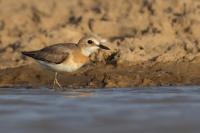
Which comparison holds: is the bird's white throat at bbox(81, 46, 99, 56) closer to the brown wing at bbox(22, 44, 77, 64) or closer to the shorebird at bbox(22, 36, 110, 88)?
the shorebird at bbox(22, 36, 110, 88)

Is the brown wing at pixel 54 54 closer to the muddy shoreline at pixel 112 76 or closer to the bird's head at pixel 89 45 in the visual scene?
the bird's head at pixel 89 45

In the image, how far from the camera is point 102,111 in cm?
789

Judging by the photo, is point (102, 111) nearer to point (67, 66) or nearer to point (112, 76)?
point (112, 76)

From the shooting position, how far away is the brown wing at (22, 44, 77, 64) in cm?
1193

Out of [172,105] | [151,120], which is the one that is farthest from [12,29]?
[151,120]

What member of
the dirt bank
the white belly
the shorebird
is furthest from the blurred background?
the white belly

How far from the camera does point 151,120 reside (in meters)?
7.11

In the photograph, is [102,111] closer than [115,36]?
Yes

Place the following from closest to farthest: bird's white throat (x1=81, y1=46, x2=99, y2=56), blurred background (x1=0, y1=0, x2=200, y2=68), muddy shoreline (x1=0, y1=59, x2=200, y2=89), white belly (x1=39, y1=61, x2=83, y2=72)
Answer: muddy shoreline (x1=0, y1=59, x2=200, y2=89)
white belly (x1=39, y1=61, x2=83, y2=72)
bird's white throat (x1=81, y1=46, x2=99, y2=56)
blurred background (x1=0, y1=0, x2=200, y2=68)

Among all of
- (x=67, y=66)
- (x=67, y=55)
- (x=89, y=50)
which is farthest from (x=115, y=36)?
(x=67, y=66)

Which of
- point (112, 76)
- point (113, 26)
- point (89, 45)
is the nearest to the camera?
point (112, 76)

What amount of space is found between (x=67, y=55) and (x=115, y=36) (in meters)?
1.92

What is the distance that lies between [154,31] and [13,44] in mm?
2705

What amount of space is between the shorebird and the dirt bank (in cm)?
34
